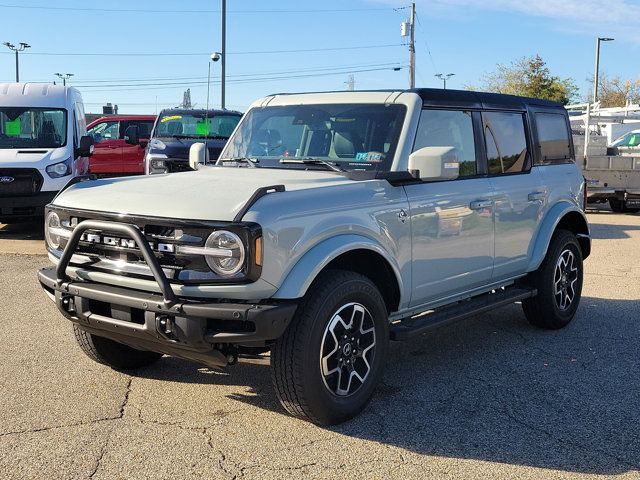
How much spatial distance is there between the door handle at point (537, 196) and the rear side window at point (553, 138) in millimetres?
385

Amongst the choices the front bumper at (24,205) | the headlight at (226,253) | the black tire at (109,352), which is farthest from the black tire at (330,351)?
the front bumper at (24,205)

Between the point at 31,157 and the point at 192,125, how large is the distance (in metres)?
3.19

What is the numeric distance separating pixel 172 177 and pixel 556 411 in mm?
2885

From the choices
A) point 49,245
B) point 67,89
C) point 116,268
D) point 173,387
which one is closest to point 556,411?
point 173,387

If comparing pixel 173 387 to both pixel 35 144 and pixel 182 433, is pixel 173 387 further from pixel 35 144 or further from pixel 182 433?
pixel 35 144

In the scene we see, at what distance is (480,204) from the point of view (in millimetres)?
5176

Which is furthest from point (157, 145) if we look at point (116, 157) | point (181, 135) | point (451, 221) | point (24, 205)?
point (451, 221)

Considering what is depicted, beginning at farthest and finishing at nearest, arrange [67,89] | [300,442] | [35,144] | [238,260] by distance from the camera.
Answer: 1. [67,89]
2. [35,144]
3. [300,442]
4. [238,260]

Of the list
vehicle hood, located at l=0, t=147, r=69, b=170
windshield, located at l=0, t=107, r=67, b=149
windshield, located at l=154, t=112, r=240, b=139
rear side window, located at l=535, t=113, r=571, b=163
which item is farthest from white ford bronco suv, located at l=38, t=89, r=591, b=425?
windshield, located at l=154, t=112, r=240, b=139

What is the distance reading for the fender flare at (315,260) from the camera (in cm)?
372

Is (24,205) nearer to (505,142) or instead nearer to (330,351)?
(505,142)

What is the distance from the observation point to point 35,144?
11.7m

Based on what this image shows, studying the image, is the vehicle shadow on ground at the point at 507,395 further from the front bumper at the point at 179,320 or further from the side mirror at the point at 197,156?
the side mirror at the point at 197,156

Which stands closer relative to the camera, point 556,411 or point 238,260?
point 238,260
